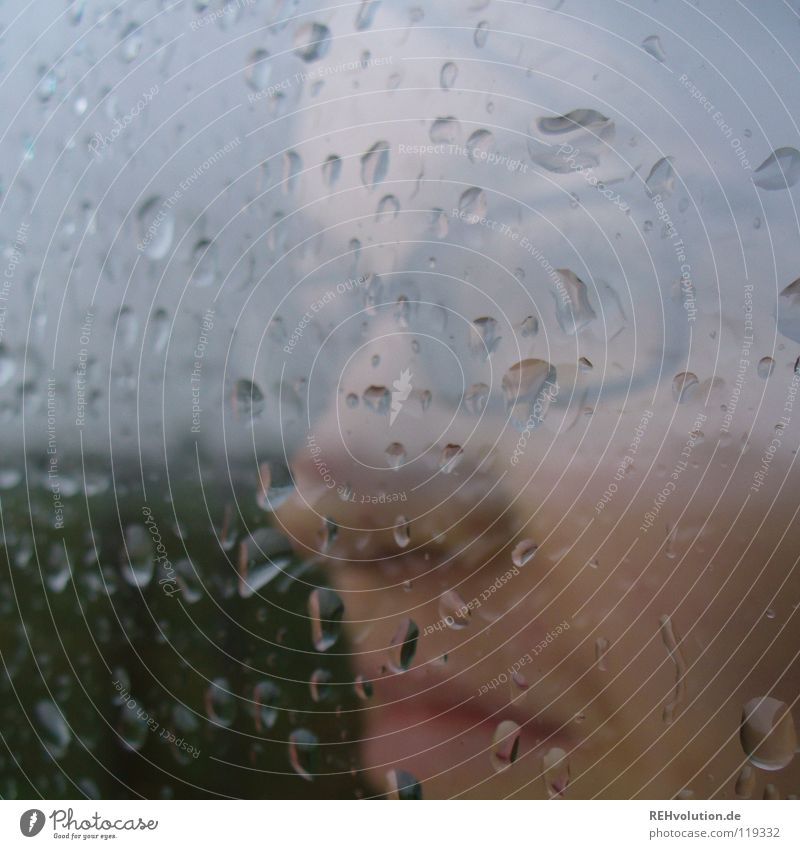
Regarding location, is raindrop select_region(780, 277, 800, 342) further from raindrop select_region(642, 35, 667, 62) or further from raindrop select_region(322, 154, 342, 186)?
raindrop select_region(322, 154, 342, 186)

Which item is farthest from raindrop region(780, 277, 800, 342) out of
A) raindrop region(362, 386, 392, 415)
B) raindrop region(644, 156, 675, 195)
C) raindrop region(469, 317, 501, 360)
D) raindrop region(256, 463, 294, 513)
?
raindrop region(256, 463, 294, 513)

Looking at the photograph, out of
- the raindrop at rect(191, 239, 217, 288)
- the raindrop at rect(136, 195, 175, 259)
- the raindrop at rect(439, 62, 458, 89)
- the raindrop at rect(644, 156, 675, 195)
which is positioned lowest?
the raindrop at rect(191, 239, 217, 288)

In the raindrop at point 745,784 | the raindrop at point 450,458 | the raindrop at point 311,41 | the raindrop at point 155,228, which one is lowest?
the raindrop at point 745,784

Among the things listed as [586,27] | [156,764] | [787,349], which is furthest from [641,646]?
[586,27]

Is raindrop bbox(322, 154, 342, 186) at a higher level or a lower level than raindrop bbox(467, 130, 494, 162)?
lower

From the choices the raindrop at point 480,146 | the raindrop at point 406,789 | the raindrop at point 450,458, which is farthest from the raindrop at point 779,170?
the raindrop at point 406,789

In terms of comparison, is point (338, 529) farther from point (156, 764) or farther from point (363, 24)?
point (363, 24)

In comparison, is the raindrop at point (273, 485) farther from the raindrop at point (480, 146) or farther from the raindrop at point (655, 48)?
→ the raindrop at point (655, 48)
